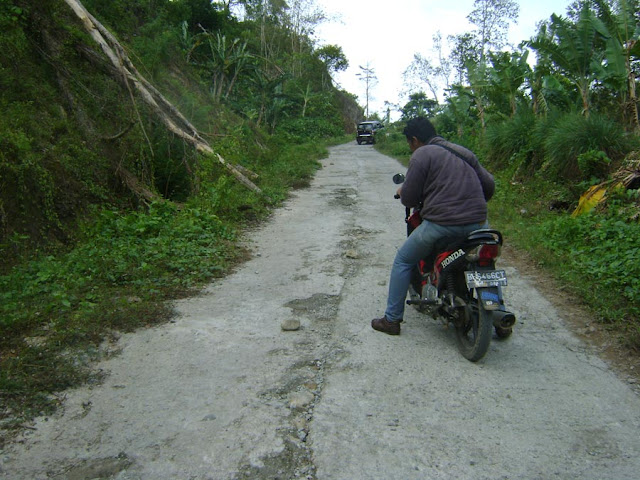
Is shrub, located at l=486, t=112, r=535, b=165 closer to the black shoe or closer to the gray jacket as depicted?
the gray jacket

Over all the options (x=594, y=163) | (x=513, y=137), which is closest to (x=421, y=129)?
(x=594, y=163)

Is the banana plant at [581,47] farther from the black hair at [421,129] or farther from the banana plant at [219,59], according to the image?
the banana plant at [219,59]

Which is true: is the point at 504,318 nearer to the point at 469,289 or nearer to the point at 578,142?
the point at 469,289

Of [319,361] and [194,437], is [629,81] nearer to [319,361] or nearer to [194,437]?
[319,361]

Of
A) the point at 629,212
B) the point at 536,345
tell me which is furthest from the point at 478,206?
the point at 629,212

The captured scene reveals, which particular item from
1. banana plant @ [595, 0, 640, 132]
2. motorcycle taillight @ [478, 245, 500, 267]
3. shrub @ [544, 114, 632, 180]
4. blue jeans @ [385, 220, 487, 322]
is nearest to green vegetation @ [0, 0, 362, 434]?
blue jeans @ [385, 220, 487, 322]

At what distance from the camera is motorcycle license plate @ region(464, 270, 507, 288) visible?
368 centimetres

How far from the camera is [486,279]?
3686mm

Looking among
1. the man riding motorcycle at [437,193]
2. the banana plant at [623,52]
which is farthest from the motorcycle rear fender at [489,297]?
the banana plant at [623,52]

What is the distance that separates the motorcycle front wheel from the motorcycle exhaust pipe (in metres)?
0.12

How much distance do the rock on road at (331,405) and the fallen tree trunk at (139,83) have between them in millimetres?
4843

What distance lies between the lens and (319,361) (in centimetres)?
383

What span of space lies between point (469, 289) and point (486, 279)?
1.05 ft

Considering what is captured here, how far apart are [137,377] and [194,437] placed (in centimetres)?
92
